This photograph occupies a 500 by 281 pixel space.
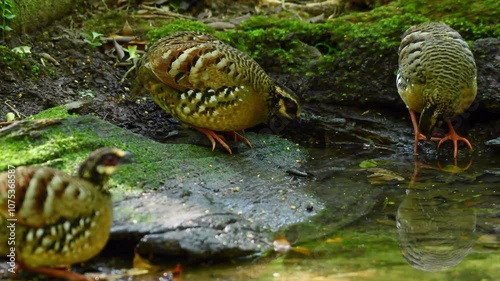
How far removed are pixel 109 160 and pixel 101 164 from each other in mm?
55

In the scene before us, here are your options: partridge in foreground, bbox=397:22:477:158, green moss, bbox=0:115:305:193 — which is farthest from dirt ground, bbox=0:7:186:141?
partridge in foreground, bbox=397:22:477:158

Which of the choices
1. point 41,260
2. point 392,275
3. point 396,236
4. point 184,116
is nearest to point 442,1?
point 184,116

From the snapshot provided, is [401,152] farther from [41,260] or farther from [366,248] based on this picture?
[41,260]

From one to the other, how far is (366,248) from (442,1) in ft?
15.5

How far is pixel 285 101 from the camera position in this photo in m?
6.39

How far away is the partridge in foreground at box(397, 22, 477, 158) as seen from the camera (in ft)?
21.9

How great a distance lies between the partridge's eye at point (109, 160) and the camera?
4.13 m

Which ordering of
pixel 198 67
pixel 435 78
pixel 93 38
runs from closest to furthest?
pixel 198 67 → pixel 435 78 → pixel 93 38

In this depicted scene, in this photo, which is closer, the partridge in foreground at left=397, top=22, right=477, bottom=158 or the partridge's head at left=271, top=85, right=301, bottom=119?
the partridge's head at left=271, top=85, right=301, bottom=119

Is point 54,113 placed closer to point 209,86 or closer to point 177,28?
point 209,86

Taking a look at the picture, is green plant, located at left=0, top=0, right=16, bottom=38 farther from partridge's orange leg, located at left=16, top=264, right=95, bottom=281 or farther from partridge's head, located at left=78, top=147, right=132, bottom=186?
partridge's orange leg, located at left=16, top=264, right=95, bottom=281

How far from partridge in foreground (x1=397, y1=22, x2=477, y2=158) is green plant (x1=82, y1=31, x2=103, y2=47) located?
332 centimetres

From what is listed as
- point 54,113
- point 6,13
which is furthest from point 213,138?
point 6,13

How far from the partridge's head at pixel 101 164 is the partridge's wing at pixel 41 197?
111mm
